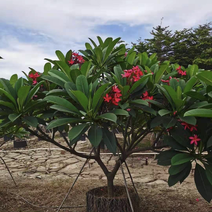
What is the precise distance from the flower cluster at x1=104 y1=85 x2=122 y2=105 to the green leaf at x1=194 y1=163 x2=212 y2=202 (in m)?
Result: 0.74

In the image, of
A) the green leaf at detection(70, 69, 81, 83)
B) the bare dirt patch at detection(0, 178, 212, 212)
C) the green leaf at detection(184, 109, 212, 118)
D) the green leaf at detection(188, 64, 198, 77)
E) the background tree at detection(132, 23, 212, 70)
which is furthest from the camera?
the background tree at detection(132, 23, 212, 70)

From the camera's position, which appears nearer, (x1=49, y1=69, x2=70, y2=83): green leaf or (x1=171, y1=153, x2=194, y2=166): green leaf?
(x1=171, y1=153, x2=194, y2=166): green leaf

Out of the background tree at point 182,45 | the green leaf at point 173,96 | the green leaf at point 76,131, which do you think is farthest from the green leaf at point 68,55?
the background tree at point 182,45

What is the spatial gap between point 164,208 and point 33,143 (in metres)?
5.54

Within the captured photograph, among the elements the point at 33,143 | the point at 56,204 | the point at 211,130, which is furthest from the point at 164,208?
the point at 33,143

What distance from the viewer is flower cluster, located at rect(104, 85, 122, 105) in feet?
4.80

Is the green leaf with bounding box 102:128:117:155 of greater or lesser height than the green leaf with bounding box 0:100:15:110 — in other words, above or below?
below

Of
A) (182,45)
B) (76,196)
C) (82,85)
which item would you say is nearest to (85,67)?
(82,85)

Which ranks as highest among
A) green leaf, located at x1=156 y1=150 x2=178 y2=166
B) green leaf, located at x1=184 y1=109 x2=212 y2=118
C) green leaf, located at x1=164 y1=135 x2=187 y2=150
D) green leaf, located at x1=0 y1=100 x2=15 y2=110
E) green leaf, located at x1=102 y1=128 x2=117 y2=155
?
green leaf, located at x1=0 y1=100 x2=15 y2=110

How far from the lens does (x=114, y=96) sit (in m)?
1.48

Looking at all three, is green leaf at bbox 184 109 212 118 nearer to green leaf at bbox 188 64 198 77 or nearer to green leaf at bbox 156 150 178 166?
green leaf at bbox 156 150 178 166

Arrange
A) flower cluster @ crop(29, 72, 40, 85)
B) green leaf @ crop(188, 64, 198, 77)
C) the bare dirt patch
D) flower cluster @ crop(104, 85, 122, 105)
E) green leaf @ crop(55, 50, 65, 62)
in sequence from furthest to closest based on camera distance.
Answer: the bare dirt patch, green leaf @ crop(188, 64, 198, 77), green leaf @ crop(55, 50, 65, 62), flower cluster @ crop(29, 72, 40, 85), flower cluster @ crop(104, 85, 122, 105)

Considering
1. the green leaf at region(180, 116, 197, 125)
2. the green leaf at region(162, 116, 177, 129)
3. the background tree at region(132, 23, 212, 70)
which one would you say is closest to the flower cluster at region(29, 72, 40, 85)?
the green leaf at region(162, 116, 177, 129)

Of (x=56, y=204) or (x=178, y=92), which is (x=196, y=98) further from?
(x=56, y=204)
